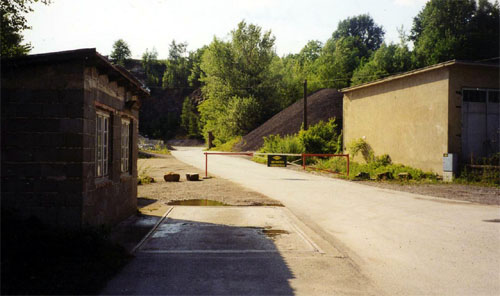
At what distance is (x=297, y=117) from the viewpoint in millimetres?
41156

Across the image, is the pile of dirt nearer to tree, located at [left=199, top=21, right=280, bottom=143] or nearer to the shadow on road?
tree, located at [left=199, top=21, right=280, bottom=143]

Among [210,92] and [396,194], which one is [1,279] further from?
[210,92]

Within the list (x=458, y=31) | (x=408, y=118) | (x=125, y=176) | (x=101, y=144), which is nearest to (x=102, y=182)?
(x=101, y=144)

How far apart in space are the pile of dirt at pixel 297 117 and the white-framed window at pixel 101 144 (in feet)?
101

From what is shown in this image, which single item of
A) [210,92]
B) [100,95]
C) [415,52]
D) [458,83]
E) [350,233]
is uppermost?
[415,52]

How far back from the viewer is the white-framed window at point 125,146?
31.6 ft

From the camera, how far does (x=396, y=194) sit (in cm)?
1388

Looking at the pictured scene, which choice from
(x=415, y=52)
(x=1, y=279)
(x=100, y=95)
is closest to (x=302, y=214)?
(x=100, y=95)

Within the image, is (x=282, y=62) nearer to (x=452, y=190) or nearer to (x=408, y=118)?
(x=408, y=118)

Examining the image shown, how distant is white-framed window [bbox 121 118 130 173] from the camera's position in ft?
31.6

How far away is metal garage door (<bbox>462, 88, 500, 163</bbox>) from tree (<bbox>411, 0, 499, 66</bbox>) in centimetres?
4093

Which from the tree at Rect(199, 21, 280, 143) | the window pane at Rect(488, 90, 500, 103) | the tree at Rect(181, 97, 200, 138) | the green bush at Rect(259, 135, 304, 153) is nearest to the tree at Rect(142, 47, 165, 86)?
the tree at Rect(181, 97, 200, 138)

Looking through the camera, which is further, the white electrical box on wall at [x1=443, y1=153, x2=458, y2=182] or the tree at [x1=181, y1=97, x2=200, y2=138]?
the tree at [x1=181, y1=97, x2=200, y2=138]

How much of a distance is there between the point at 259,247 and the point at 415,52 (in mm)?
62054
